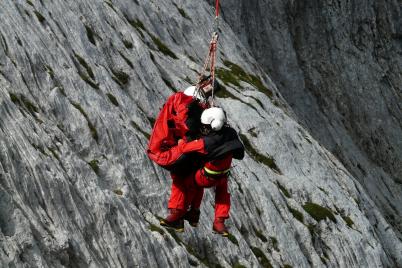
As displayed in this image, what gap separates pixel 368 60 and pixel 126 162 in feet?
194

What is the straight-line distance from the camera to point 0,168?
23.2 metres

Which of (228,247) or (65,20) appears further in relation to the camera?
(65,20)

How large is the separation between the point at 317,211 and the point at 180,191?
83.1ft

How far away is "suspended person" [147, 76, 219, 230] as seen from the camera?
19.6 meters

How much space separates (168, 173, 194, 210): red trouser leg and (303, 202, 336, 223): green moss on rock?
24.1 metres

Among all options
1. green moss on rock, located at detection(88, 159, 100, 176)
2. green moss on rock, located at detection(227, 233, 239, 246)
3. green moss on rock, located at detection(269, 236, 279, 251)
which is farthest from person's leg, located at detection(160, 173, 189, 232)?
green moss on rock, located at detection(269, 236, 279, 251)

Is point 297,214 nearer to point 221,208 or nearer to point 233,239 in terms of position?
point 233,239

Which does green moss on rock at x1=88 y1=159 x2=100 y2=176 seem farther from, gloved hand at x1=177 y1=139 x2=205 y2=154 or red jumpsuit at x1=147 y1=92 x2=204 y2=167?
gloved hand at x1=177 y1=139 x2=205 y2=154

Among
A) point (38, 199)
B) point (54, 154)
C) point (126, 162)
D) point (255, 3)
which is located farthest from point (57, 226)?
point (255, 3)

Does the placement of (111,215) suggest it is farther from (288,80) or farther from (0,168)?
(288,80)

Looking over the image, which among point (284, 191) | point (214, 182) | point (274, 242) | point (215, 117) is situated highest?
point (215, 117)

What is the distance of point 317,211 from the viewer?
44688 millimetres

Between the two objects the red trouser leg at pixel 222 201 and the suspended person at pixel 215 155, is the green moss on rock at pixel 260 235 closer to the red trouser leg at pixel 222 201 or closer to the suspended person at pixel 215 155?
the red trouser leg at pixel 222 201

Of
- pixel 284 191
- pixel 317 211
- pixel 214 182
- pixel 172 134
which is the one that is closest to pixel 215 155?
pixel 214 182
